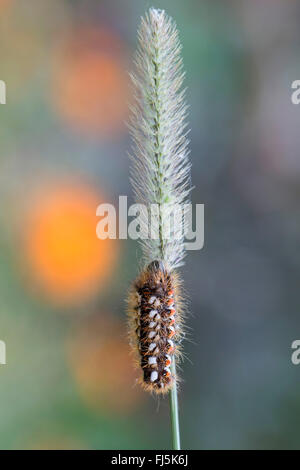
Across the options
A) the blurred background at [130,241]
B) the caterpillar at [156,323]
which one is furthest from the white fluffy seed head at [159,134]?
the blurred background at [130,241]

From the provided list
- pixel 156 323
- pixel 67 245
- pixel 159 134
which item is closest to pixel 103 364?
pixel 67 245

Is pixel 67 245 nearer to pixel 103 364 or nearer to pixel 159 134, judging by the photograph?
pixel 103 364

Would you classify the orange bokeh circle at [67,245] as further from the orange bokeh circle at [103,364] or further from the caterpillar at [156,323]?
the caterpillar at [156,323]

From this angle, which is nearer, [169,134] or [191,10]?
[169,134]
